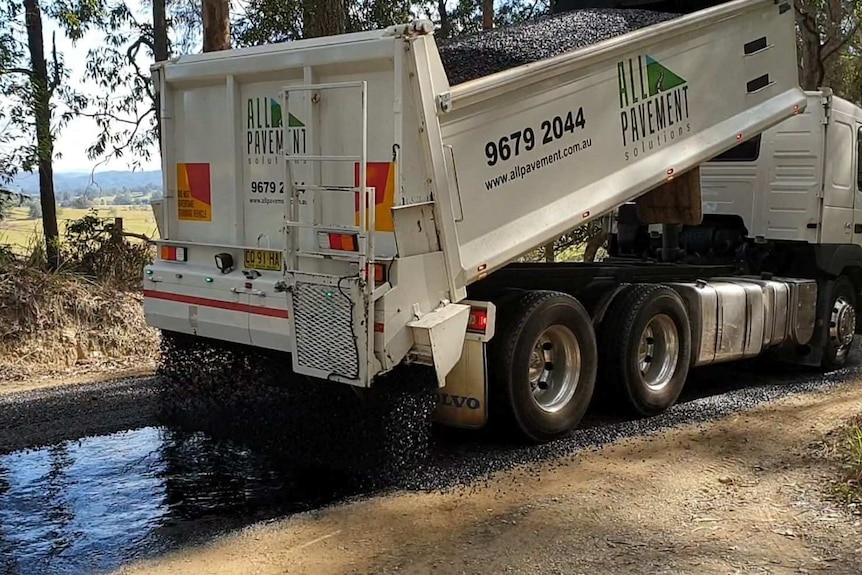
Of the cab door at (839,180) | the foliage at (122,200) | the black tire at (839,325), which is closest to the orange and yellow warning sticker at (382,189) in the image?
the cab door at (839,180)

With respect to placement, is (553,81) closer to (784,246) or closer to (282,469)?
(282,469)

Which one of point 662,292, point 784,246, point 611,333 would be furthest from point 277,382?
point 784,246

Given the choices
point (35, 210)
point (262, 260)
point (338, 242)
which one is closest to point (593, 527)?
point (338, 242)

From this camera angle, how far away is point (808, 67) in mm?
16406

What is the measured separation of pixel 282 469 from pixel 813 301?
6110mm

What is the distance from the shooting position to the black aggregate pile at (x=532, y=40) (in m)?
6.12

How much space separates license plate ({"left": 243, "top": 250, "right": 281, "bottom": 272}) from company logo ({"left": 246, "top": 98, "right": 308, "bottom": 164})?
0.60 metres

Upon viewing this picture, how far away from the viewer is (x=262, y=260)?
5.95 metres

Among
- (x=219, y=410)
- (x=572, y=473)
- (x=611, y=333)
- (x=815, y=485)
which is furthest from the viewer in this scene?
(x=611, y=333)

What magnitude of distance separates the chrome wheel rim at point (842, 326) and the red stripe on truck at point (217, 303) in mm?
6459

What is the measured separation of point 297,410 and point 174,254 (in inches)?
56.9

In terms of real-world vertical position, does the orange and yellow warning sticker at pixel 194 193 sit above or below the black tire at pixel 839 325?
above

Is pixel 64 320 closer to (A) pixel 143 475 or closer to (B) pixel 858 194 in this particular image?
(A) pixel 143 475

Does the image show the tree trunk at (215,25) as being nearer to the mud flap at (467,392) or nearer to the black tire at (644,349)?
the black tire at (644,349)
